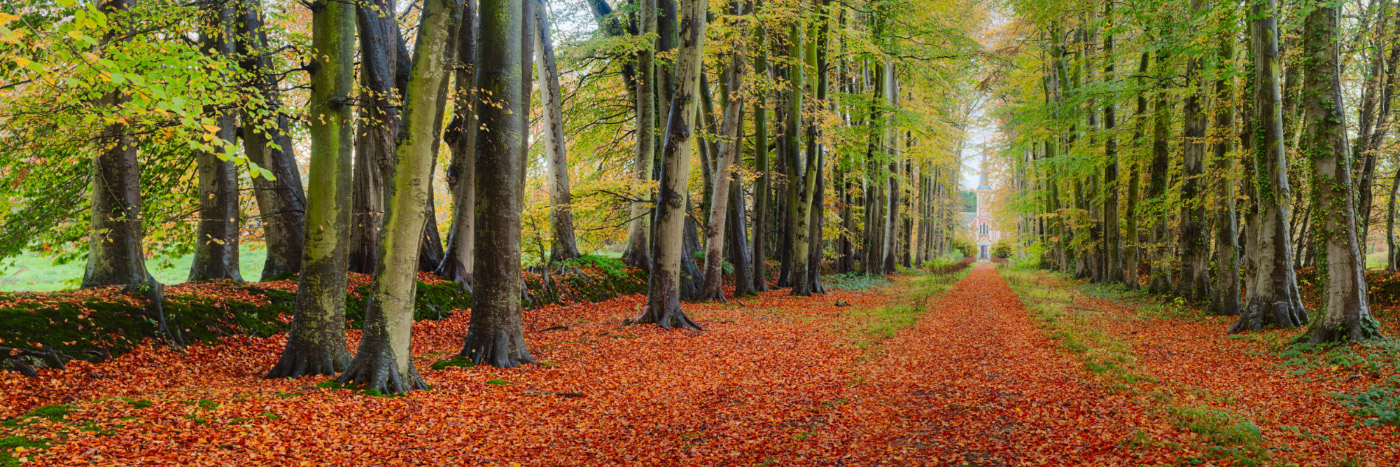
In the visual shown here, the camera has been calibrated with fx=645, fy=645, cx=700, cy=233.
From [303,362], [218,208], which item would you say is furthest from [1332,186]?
[218,208]

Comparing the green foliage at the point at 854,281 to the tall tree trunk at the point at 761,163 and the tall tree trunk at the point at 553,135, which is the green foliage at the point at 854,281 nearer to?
Result: the tall tree trunk at the point at 761,163

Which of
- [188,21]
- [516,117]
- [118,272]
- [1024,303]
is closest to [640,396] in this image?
[516,117]

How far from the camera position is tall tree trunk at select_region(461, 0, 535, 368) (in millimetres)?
6887

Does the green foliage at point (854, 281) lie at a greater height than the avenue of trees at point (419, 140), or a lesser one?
lesser

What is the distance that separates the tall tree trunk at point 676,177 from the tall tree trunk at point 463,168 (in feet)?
→ 9.38

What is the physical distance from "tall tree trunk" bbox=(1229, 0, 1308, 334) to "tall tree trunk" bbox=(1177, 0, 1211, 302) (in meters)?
3.31

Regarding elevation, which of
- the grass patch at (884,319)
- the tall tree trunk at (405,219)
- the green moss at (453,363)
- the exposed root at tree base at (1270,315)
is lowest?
the grass patch at (884,319)

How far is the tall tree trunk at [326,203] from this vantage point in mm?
6023

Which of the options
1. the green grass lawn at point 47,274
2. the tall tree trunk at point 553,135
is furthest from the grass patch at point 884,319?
the green grass lawn at point 47,274

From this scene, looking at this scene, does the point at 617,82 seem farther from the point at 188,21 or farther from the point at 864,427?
the point at 864,427

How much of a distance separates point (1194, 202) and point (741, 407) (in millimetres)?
11684

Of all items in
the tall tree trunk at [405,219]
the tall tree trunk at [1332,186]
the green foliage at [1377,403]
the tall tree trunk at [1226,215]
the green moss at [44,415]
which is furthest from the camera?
the tall tree trunk at [1226,215]

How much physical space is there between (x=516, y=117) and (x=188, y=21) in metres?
3.46

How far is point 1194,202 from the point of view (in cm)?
1252
